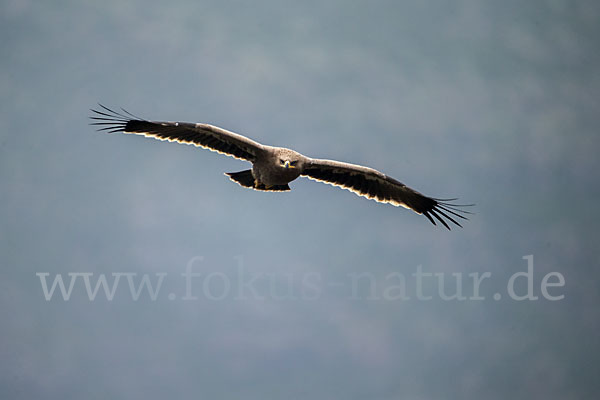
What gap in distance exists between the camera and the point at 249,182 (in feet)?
56.4

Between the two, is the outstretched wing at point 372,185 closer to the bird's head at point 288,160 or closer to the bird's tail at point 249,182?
the bird's tail at point 249,182

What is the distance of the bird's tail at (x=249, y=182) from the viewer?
17125 mm

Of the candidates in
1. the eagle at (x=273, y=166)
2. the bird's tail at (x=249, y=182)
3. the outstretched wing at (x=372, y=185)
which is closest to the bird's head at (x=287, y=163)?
the eagle at (x=273, y=166)

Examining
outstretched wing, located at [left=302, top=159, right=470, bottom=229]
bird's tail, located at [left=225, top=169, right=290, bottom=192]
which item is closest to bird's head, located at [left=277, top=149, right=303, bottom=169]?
outstretched wing, located at [left=302, top=159, right=470, bottom=229]

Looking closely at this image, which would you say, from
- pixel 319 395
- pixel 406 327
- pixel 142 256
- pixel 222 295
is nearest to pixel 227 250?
pixel 222 295

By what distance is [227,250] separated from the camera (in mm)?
117875

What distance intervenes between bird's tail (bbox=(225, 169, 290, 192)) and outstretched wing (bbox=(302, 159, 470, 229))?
62cm

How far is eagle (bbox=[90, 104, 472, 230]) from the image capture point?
16.2 m

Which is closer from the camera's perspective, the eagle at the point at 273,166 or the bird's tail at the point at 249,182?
the eagle at the point at 273,166

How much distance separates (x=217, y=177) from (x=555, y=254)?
58.2m

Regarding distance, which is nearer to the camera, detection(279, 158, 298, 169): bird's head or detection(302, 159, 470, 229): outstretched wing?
detection(279, 158, 298, 169): bird's head

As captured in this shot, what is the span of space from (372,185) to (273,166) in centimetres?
250

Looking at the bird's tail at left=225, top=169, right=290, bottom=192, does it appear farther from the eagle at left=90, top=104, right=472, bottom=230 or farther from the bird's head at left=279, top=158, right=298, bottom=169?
the bird's head at left=279, top=158, right=298, bottom=169

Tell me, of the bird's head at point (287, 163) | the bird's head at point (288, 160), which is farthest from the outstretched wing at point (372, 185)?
the bird's head at point (287, 163)
